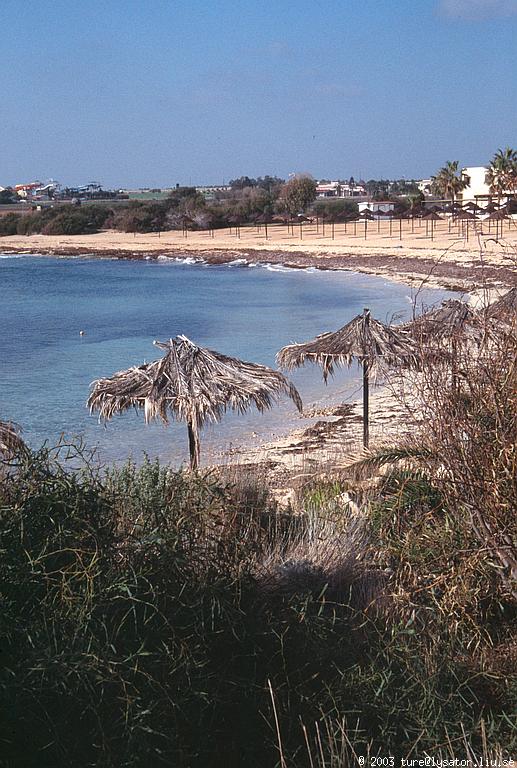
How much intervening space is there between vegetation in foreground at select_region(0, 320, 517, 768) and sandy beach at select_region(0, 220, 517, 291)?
26.3 metres

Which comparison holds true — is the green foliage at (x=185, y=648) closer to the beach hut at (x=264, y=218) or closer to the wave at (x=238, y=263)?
the wave at (x=238, y=263)

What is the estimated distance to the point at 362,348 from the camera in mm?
11422

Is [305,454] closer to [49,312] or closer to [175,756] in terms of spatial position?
[175,756]

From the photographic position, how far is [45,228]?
8006 cm

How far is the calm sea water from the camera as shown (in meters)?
15.1

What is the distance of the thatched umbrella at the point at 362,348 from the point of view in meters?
11.3

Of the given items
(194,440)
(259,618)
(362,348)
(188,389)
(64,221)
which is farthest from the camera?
(64,221)

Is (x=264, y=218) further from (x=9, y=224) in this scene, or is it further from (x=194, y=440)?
(x=194, y=440)

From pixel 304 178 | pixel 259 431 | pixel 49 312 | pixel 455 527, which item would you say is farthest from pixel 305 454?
pixel 304 178

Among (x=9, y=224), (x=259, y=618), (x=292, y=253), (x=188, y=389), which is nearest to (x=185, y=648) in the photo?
(x=259, y=618)

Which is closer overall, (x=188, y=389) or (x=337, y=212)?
(x=188, y=389)

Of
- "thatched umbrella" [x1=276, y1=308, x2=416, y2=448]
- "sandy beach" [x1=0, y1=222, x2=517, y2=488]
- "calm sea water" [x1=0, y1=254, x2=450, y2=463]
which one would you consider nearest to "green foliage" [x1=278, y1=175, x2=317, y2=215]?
"sandy beach" [x1=0, y1=222, x2=517, y2=488]

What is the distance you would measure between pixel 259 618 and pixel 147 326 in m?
27.0

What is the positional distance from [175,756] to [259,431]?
10865 millimetres
